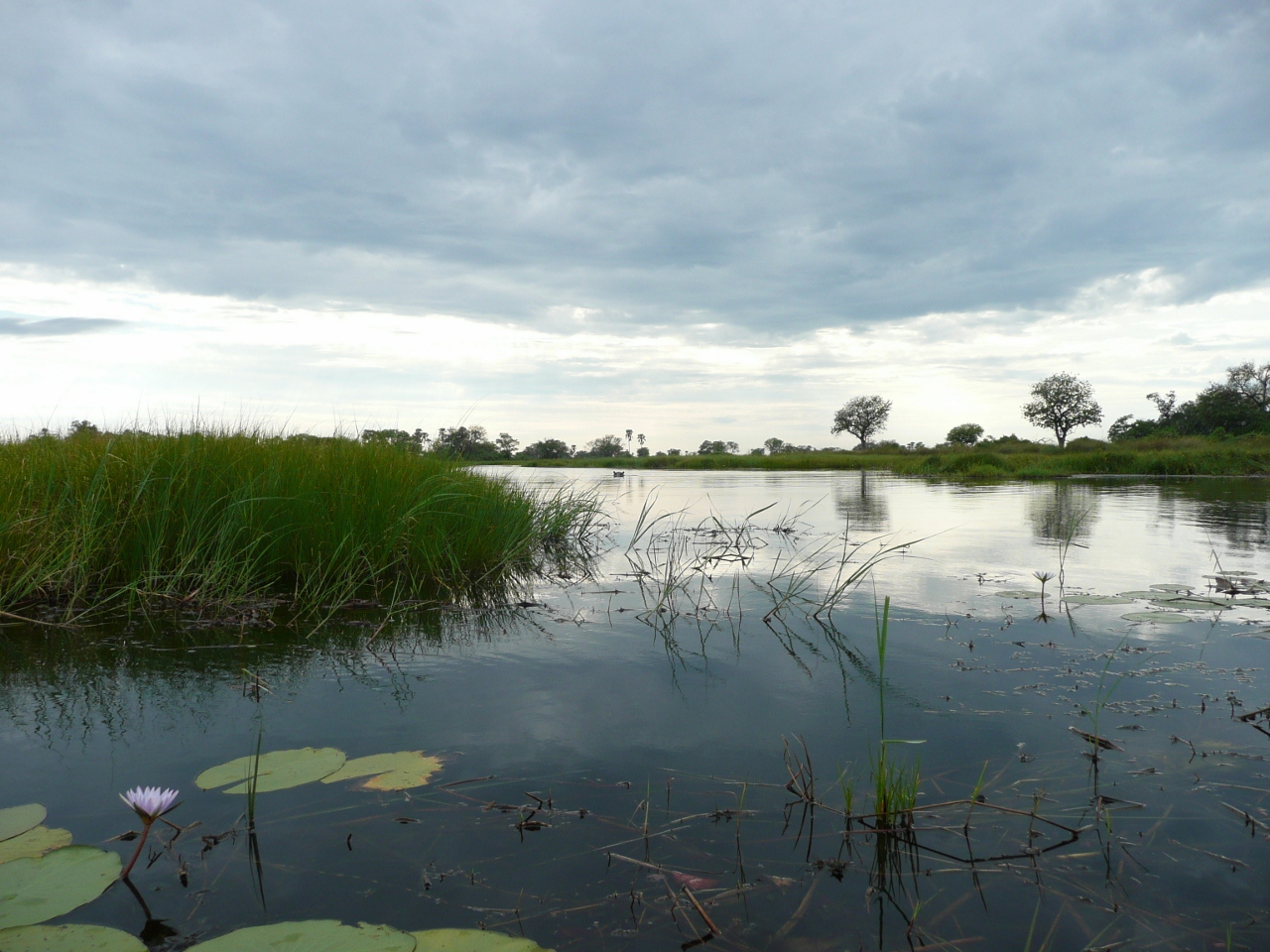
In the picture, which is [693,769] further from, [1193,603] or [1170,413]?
[1170,413]

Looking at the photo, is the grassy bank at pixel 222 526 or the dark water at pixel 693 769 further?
the grassy bank at pixel 222 526

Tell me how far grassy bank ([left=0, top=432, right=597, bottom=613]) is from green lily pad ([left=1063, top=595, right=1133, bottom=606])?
13.8ft

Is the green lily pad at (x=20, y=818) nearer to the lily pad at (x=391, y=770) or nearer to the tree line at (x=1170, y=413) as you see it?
the lily pad at (x=391, y=770)

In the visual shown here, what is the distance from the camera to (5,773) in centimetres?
237

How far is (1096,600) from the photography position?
4.87m

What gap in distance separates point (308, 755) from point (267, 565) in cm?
294

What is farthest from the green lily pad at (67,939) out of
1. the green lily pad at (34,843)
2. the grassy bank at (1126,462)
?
the grassy bank at (1126,462)

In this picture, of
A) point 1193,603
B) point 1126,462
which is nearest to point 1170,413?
point 1126,462

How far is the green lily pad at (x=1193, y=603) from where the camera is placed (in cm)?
461

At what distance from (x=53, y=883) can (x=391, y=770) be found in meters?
0.90

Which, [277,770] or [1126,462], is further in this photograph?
[1126,462]

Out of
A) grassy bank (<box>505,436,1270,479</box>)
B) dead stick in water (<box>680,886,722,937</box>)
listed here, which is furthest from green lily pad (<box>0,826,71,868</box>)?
grassy bank (<box>505,436,1270,479</box>)

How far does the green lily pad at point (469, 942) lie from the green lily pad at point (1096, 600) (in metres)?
4.62

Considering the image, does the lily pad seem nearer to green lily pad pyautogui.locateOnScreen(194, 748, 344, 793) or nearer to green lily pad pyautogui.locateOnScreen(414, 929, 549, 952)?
green lily pad pyautogui.locateOnScreen(194, 748, 344, 793)
